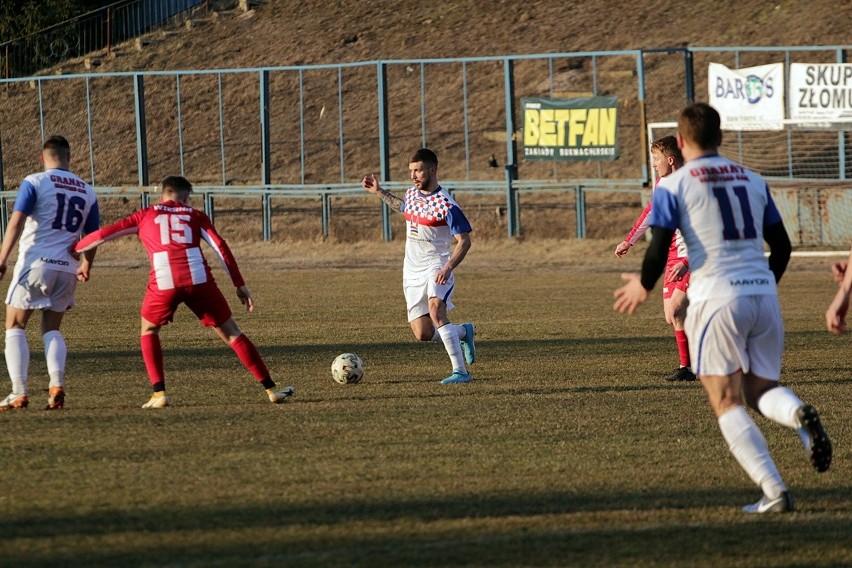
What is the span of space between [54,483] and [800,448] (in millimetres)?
4107

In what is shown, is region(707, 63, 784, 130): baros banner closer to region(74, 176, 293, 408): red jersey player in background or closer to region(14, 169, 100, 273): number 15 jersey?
region(74, 176, 293, 408): red jersey player in background

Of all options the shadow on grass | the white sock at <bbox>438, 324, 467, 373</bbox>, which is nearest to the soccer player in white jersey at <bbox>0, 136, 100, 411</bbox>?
the white sock at <bbox>438, 324, 467, 373</bbox>

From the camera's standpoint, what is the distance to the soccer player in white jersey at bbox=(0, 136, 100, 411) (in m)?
9.58

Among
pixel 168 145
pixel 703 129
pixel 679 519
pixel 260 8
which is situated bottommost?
pixel 679 519

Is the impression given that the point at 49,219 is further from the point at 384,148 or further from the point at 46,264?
the point at 384,148

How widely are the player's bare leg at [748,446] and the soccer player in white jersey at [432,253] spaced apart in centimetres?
458

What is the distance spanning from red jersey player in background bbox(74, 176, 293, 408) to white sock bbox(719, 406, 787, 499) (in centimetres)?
411

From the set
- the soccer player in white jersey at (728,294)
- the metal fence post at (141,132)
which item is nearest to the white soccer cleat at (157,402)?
the soccer player in white jersey at (728,294)

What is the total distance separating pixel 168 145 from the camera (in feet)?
123

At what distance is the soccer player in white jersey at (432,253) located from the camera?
35.9 feet

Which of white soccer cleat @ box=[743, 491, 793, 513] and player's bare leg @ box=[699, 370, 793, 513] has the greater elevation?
player's bare leg @ box=[699, 370, 793, 513]

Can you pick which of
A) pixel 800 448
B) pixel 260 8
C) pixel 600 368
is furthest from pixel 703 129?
pixel 260 8

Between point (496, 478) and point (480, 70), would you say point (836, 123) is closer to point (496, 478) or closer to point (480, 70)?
point (480, 70)

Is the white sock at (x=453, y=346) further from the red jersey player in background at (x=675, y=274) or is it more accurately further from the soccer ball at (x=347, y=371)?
the red jersey player in background at (x=675, y=274)
